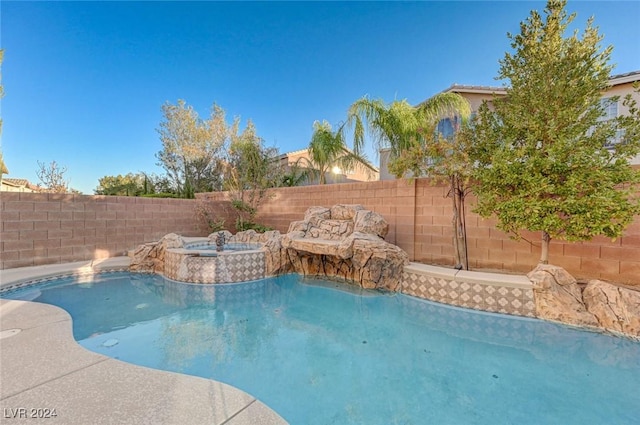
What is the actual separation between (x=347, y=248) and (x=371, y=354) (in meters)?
2.91

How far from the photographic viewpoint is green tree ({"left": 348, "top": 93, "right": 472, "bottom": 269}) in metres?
6.34

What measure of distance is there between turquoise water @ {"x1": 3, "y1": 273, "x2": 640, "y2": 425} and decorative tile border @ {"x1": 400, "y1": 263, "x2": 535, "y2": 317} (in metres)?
0.25

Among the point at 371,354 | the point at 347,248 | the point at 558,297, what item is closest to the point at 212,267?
the point at 347,248

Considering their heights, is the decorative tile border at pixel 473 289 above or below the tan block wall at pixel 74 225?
below

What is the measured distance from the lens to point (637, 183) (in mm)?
4773

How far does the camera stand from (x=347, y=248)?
6.50 m

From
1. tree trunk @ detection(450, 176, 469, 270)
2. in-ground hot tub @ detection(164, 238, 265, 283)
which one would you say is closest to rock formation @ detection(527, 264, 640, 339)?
tree trunk @ detection(450, 176, 469, 270)

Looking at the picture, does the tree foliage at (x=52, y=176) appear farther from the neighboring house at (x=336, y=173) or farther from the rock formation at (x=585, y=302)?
the rock formation at (x=585, y=302)

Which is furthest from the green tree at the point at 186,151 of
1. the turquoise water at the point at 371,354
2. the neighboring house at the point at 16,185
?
the turquoise water at the point at 371,354

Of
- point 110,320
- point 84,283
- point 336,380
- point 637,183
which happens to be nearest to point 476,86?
point 637,183

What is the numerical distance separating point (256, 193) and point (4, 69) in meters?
8.41

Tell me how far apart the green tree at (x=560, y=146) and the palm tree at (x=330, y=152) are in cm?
622

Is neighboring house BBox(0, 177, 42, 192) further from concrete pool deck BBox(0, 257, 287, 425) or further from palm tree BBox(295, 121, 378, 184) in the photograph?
concrete pool deck BBox(0, 257, 287, 425)

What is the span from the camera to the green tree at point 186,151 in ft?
58.2
